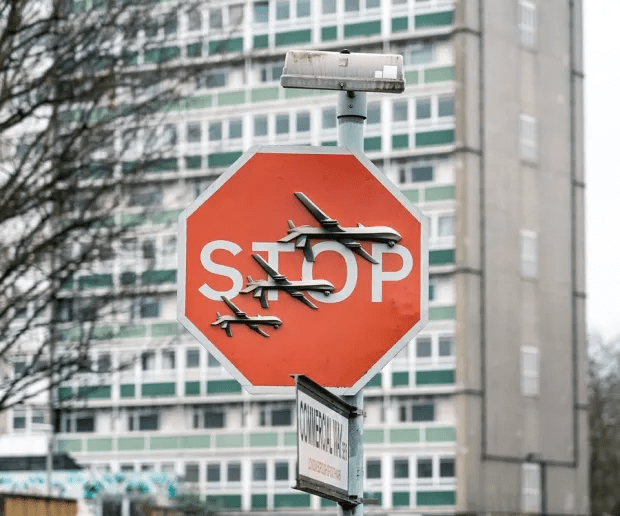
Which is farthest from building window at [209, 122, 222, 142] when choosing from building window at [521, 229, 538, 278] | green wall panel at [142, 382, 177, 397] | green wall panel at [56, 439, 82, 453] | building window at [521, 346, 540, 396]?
building window at [521, 346, 540, 396]

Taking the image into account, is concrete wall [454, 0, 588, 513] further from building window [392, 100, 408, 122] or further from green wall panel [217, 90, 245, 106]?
green wall panel [217, 90, 245, 106]

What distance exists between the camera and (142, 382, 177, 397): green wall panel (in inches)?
2657

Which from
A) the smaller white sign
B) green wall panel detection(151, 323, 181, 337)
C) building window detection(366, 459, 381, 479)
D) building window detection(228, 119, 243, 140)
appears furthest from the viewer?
building window detection(228, 119, 243, 140)

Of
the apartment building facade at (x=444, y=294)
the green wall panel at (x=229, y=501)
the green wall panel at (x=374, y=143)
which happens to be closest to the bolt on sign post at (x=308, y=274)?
the apartment building facade at (x=444, y=294)

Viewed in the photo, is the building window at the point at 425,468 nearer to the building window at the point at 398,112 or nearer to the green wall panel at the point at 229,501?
the green wall panel at the point at 229,501

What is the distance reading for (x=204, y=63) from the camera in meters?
18.1

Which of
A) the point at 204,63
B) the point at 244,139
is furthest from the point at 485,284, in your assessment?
the point at 204,63

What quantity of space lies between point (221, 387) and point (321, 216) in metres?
62.0

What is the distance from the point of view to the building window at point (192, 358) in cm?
6712

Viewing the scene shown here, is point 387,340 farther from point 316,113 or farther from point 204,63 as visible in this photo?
point 316,113

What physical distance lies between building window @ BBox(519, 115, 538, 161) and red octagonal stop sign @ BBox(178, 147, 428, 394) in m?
61.5

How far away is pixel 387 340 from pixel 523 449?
60.2 m

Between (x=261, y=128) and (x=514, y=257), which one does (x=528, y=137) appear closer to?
(x=514, y=257)

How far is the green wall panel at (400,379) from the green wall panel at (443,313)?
238cm
